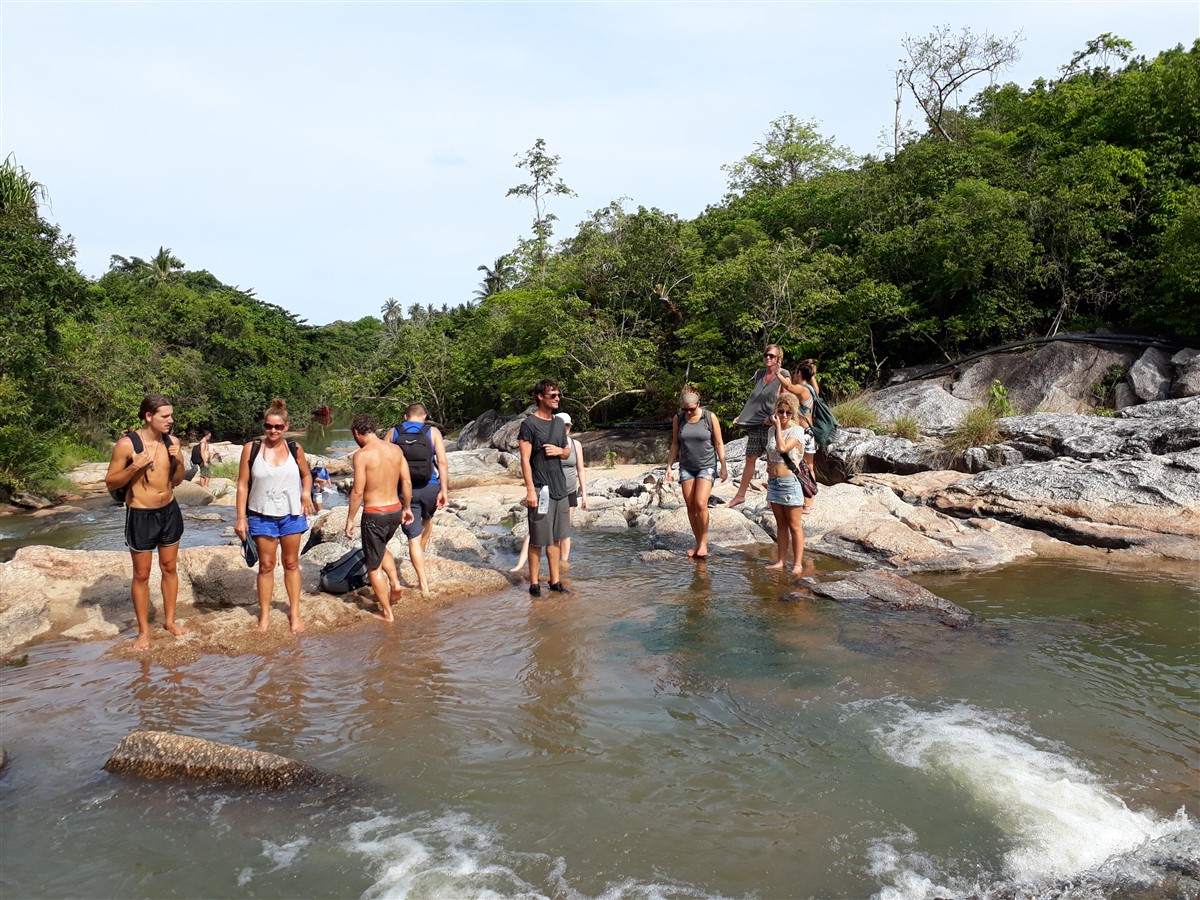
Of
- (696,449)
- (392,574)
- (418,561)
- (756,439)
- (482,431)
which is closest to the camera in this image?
(392,574)

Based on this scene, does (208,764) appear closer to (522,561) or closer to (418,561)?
(418,561)

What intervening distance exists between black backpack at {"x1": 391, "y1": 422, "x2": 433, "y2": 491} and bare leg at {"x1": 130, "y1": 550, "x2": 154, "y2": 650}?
2.28 m

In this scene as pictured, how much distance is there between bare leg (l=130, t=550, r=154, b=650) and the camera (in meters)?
5.91

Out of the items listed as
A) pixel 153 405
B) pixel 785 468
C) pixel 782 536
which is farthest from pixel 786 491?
pixel 153 405

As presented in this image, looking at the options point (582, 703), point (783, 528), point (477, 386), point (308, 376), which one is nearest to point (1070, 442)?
point (783, 528)

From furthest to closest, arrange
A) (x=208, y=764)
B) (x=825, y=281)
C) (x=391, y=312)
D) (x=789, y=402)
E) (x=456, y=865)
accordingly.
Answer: (x=391, y=312) → (x=825, y=281) → (x=789, y=402) → (x=208, y=764) → (x=456, y=865)

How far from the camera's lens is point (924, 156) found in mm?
23125

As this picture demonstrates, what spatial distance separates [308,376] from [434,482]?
51.6 metres

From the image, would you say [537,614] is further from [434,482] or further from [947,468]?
[947,468]

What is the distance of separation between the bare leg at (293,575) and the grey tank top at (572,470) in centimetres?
258

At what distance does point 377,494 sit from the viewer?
258 inches

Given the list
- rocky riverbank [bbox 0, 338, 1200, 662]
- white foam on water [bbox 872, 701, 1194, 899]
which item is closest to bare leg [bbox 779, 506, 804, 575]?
rocky riverbank [bbox 0, 338, 1200, 662]

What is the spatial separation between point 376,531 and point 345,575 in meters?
1.12

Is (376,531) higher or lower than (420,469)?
lower
